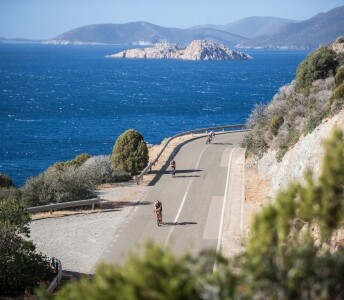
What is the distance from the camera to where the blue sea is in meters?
60.0

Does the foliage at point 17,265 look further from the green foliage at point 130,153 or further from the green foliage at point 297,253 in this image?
the green foliage at point 130,153

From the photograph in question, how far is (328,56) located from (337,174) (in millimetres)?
26133

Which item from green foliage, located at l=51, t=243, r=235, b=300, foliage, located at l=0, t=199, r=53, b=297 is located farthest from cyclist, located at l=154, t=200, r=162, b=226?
green foliage, located at l=51, t=243, r=235, b=300

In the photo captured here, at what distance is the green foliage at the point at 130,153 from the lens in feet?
105

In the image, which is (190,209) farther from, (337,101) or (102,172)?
(337,101)

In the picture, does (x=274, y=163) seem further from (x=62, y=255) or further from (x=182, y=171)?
(x=62, y=255)

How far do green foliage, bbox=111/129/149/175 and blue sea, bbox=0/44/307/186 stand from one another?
15848mm

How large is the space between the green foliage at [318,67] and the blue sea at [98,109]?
2525 cm

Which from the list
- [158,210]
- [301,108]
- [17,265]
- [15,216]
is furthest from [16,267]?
[301,108]

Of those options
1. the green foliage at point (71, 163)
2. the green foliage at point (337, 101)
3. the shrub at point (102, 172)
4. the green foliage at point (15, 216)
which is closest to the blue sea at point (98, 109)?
the green foliage at point (71, 163)

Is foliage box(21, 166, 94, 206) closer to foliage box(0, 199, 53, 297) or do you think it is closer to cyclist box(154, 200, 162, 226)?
cyclist box(154, 200, 162, 226)

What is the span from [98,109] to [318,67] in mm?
61892

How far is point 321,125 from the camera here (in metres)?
22.0

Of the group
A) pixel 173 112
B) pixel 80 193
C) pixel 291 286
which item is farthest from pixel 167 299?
pixel 173 112
